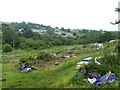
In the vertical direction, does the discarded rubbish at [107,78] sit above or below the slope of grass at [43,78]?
above

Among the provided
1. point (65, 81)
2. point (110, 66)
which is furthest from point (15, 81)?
point (110, 66)

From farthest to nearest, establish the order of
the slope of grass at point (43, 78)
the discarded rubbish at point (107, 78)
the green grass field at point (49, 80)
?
the slope of grass at point (43, 78)
the green grass field at point (49, 80)
the discarded rubbish at point (107, 78)

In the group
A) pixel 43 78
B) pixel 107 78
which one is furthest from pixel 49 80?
pixel 107 78

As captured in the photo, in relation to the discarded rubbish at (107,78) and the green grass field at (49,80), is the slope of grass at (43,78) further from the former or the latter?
the discarded rubbish at (107,78)

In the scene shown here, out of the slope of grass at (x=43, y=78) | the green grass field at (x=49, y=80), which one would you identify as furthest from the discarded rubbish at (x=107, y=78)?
the slope of grass at (x=43, y=78)

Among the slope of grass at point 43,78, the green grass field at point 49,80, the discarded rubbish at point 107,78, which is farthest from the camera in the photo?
the slope of grass at point 43,78

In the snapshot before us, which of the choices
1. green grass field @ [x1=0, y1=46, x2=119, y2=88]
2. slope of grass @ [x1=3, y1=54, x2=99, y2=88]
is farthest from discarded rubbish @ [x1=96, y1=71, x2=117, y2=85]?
slope of grass @ [x1=3, y1=54, x2=99, y2=88]

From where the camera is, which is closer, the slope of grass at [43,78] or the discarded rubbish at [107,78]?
the discarded rubbish at [107,78]

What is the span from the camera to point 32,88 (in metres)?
18.2

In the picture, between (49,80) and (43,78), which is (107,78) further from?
(43,78)

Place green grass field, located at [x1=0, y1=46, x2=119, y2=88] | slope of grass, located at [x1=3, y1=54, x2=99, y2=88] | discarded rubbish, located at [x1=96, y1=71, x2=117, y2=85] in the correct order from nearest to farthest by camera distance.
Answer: discarded rubbish, located at [x1=96, y1=71, x2=117, y2=85] < green grass field, located at [x1=0, y1=46, x2=119, y2=88] < slope of grass, located at [x1=3, y1=54, x2=99, y2=88]

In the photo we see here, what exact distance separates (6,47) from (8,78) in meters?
29.3

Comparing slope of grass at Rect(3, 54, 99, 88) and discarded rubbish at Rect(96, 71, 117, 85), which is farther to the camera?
slope of grass at Rect(3, 54, 99, 88)

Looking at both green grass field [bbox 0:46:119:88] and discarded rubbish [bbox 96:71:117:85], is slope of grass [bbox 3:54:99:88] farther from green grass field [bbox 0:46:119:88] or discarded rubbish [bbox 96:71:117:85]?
discarded rubbish [bbox 96:71:117:85]
